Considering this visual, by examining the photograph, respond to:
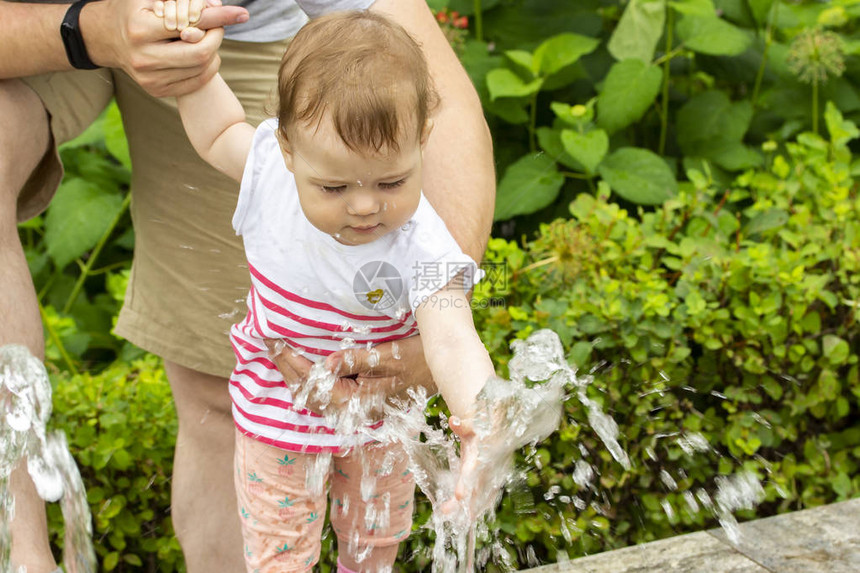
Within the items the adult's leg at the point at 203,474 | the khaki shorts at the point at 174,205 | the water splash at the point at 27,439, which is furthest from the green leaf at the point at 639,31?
the water splash at the point at 27,439

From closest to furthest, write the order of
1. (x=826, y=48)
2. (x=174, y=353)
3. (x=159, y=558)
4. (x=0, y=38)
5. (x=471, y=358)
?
(x=471, y=358), (x=0, y=38), (x=174, y=353), (x=159, y=558), (x=826, y=48)

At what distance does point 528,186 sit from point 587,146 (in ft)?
0.73

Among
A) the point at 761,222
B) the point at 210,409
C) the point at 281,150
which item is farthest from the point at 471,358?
the point at 761,222

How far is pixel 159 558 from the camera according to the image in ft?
8.44

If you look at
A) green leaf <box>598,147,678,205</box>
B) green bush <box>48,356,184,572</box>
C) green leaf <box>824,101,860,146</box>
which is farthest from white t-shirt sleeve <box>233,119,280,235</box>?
green leaf <box>824,101,860,146</box>

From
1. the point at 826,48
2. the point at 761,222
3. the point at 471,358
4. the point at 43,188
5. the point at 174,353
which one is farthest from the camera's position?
the point at 826,48

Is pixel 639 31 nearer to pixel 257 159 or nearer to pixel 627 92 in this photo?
pixel 627 92

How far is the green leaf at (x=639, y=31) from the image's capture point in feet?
10.5

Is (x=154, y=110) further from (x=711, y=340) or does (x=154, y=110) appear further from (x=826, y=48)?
(x=826, y=48)

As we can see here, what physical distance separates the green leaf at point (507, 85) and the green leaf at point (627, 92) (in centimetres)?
21

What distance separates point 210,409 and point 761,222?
5.16 feet

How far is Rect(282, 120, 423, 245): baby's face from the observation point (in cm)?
151

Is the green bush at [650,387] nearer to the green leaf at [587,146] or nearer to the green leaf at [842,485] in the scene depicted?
the green leaf at [842,485]

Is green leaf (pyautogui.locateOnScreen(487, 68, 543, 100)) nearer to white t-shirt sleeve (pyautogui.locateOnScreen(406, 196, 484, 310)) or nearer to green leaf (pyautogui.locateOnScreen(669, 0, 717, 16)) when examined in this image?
green leaf (pyautogui.locateOnScreen(669, 0, 717, 16))
